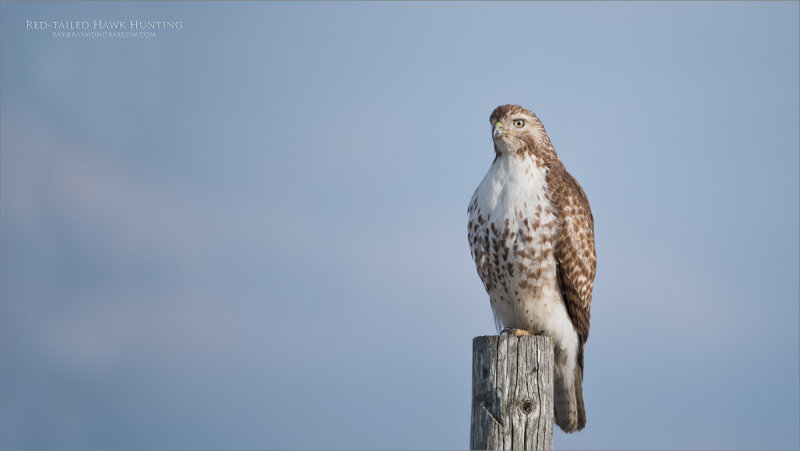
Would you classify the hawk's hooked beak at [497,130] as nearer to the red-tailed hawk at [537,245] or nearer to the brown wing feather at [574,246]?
the red-tailed hawk at [537,245]

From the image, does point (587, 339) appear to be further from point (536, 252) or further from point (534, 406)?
point (534, 406)

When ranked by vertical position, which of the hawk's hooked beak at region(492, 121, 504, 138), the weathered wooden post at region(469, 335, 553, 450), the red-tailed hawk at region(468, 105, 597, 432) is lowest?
the weathered wooden post at region(469, 335, 553, 450)

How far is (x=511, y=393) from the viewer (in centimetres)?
544

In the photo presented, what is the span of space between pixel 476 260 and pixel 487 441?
1.80m

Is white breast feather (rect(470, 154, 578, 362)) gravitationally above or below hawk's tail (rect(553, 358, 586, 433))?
above

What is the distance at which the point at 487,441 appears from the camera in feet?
17.6

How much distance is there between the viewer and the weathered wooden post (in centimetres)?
539

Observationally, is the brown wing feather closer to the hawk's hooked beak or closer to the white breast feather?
the white breast feather

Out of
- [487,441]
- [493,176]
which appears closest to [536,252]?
[493,176]

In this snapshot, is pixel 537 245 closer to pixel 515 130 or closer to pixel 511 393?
pixel 515 130

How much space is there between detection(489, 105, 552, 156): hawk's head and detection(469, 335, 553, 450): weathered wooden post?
5.70 ft

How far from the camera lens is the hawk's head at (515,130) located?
6598 mm

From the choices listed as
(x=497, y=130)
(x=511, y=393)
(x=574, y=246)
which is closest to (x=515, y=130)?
(x=497, y=130)

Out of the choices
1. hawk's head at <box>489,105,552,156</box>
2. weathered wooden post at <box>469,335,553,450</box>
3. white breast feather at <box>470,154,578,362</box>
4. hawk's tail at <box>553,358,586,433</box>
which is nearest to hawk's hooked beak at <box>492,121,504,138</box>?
hawk's head at <box>489,105,552,156</box>
